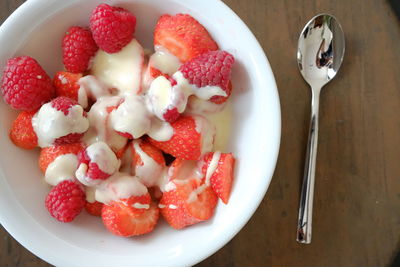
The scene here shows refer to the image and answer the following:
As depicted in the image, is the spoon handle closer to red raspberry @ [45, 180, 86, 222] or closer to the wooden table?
the wooden table

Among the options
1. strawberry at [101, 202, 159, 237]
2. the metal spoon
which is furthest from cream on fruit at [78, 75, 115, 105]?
the metal spoon

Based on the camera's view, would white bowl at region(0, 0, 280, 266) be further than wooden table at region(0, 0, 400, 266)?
No

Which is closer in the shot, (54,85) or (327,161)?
(54,85)

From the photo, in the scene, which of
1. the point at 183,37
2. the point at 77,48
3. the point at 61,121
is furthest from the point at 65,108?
the point at 183,37

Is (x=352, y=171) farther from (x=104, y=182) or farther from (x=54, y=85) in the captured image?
(x=54, y=85)

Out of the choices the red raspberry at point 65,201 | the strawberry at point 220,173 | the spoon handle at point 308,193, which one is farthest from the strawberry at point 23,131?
the spoon handle at point 308,193

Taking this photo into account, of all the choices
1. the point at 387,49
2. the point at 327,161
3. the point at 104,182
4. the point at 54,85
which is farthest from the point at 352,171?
the point at 54,85

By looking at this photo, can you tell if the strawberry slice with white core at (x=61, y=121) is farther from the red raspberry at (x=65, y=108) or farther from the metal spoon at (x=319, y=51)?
the metal spoon at (x=319, y=51)
